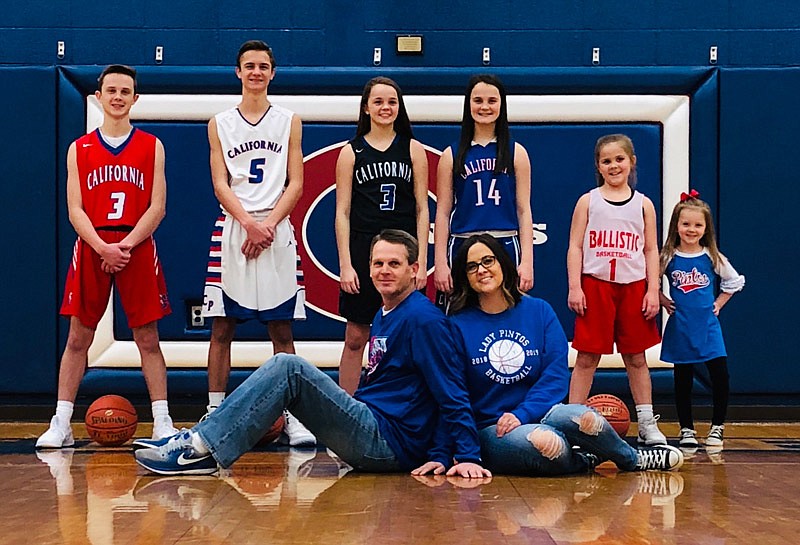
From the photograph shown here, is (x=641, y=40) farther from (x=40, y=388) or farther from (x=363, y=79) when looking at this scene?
(x=40, y=388)

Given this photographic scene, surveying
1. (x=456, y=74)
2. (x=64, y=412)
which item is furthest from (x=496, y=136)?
(x=64, y=412)

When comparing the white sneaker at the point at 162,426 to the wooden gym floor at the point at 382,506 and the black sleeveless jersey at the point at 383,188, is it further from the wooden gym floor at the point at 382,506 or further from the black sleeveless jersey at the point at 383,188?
the black sleeveless jersey at the point at 383,188

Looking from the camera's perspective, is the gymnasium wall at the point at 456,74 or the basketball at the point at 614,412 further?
the gymnasium wall at the point at 456,74

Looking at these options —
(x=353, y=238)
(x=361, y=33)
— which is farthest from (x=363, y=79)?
(x=353, y=238)

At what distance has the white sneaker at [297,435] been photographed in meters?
4.50

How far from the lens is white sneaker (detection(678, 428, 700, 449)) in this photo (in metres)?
4.57

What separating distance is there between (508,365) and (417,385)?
0.98 ft

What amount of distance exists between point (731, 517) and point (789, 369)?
3.25 metres

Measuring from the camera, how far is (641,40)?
5.83 m

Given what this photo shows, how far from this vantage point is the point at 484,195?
447 centimetres

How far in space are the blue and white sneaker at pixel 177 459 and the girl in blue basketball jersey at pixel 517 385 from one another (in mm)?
646

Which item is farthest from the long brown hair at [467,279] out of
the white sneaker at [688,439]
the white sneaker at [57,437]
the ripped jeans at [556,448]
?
the white sneaker at [57,437]

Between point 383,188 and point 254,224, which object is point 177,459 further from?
point 383,188

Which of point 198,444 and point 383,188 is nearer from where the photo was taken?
point 198,444
